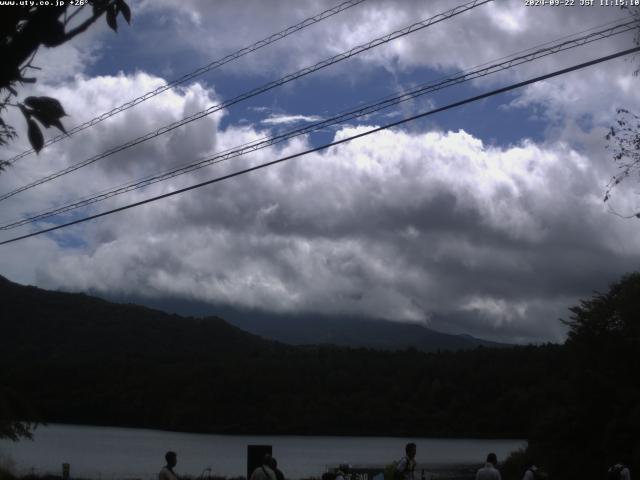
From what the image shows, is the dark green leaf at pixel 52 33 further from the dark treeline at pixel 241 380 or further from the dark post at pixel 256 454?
the dark treeline at pixel 241 380

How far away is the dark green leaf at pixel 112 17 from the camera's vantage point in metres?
4.09

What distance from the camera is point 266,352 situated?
124875 millimetres

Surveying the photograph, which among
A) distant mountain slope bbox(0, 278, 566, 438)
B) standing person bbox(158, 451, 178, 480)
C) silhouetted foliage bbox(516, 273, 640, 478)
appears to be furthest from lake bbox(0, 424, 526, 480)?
standing person bbox(158, 451, 178, 480)

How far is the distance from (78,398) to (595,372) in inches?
2790

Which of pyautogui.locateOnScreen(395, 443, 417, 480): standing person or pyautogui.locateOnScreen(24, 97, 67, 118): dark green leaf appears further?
pyautogui.locateOnScreen(395, 443, 417, 480): standing person

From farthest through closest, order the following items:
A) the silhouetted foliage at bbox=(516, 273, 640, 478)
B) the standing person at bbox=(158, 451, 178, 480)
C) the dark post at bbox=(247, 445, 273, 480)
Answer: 1. the silhouetted foliage at bbox=(516, 273, 640, 478)
2. the dark post at bbox=(247, 445, 273, 480)
3. the standing person at bbox=(158, 451, 178, 480)

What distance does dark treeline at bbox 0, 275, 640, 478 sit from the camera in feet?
274

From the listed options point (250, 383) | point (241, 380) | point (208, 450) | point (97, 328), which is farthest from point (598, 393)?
point (97, 328)

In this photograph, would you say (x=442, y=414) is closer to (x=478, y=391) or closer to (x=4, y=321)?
(x=478, y=391)

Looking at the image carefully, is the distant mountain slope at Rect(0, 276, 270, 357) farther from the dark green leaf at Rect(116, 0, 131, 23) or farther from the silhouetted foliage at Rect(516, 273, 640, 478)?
the dark green leaf at Rect(116, 0, 131, 23)

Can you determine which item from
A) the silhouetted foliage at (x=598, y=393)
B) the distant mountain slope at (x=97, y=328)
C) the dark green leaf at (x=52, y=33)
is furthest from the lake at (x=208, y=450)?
the dark green leaf at (x=52, y=33)

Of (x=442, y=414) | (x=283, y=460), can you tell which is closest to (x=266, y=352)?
(x=442, y=414)

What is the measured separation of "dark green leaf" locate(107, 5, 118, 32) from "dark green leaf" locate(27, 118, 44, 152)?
684 mm

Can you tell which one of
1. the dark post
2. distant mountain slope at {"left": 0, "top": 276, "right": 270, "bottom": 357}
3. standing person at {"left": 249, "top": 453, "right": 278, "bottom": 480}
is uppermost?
distant mountain slope at {"left": 0, "top": 276, "right": 270, "bottom": 357}
